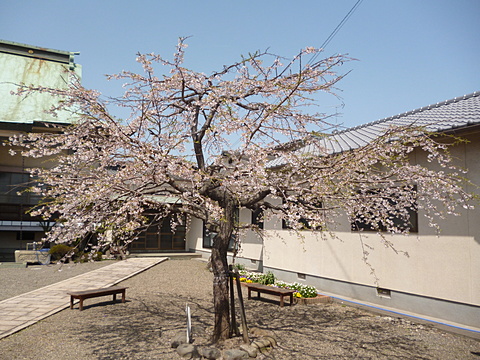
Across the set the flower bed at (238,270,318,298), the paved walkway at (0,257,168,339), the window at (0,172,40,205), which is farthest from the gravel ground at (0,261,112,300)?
the flower bed at (238,270,318,298)

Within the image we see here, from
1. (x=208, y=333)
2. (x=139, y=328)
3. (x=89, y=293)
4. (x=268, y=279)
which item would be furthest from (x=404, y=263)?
(x=89, y=293)

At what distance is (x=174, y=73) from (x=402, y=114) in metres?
7.93

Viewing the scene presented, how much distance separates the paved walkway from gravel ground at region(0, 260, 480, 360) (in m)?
0.33

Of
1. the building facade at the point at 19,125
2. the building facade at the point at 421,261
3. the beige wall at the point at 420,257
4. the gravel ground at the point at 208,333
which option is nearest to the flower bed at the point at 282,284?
the gravel ground at the point at 208,333

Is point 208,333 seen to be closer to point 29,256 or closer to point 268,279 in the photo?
point 268,279

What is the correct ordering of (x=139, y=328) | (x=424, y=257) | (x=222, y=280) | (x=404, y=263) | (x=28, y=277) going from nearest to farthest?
(x=222, y=280) → (x=139, y=328) → (x=424, y=257) → (x=404, y=263) → (x=28, y=277)

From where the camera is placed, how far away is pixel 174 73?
19.6 feet

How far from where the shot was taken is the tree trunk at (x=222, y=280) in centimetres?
580

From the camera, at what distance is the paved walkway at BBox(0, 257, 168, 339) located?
23.2 ft

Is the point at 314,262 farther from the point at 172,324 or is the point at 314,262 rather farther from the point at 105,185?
the point at 105,185

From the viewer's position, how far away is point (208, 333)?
6266 millimetres

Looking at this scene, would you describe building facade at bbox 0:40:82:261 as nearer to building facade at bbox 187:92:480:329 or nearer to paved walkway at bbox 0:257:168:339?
paved walkway at bbox 0:257:168:339


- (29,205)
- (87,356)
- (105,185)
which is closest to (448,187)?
(105,185)

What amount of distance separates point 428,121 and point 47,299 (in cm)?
1073
